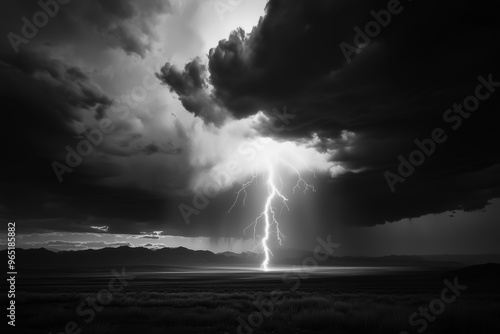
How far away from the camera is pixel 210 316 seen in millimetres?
15602

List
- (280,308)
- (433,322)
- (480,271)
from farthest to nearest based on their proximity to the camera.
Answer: (480,271), (280,308), (433,322)

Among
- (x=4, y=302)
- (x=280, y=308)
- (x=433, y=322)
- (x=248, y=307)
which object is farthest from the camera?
(x=4, y=302)

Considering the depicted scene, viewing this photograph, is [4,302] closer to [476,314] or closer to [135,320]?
[135,320]

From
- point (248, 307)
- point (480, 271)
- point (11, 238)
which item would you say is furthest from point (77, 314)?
point (480, 271)

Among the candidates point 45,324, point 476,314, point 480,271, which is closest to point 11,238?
point 45,324

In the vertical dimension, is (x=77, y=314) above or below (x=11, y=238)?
below

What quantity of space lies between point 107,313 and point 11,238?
595 cm

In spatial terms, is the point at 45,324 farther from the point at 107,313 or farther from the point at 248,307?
the point at 248,307

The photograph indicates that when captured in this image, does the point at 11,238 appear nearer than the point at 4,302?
Yes

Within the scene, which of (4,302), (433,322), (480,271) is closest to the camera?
(433,322)

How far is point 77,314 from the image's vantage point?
16.2 meters

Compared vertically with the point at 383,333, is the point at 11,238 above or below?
above

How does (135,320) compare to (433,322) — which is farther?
(135,320)

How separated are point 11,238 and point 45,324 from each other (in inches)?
177
